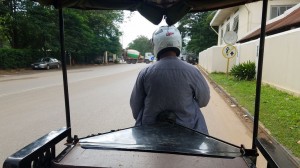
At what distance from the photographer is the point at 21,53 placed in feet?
102

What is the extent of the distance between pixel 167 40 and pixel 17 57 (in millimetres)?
30865

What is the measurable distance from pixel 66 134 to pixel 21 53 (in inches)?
1240

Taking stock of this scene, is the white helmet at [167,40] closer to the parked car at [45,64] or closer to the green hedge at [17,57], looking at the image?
the green hedge at [17,57]

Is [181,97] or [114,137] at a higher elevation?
[181,97]

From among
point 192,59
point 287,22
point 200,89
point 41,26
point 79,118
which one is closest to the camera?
point 200,89

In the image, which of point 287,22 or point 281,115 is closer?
point 281,115

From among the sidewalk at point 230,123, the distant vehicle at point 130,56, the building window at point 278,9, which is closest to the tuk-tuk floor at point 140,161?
the sidewalk at point 230,123

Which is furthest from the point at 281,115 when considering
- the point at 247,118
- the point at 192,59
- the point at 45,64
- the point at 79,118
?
the point at 192,59

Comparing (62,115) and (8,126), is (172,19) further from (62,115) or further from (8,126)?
(62,115)

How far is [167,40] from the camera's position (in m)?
2.88

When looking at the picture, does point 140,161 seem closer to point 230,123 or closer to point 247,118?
point 230,123

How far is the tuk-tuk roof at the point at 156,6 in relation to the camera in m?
2.65

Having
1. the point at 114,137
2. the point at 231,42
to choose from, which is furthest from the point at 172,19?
the point at 231,42

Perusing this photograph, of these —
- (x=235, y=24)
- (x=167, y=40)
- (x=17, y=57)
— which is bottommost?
(x=17, y=57)
